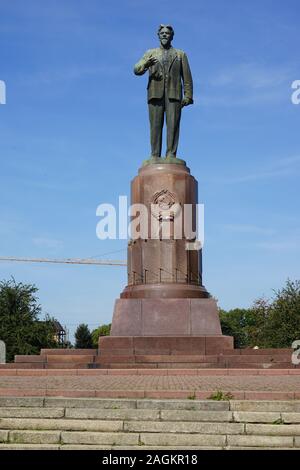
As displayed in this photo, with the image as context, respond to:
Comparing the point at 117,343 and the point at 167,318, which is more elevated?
the point at 167,318

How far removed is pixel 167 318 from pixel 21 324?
20.0 metres

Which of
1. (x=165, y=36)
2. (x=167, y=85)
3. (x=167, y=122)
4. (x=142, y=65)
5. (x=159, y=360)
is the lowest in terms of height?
(x=159, y=360)

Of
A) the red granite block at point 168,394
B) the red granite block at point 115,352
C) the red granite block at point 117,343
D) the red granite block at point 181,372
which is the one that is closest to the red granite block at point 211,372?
the red granite block at point 181,372

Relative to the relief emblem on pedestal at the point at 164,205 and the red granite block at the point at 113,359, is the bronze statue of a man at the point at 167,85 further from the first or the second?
the red granite block at the point at 113,359

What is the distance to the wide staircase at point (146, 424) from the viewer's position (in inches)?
270

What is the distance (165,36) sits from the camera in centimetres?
1875

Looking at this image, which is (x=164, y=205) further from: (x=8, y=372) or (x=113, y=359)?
(x=8, y=372)

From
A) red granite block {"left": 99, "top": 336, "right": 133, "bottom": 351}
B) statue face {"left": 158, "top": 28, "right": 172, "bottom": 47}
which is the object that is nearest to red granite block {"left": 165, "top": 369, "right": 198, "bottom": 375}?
red granite block {"left": 99, "top": 336, "right": 133, "bottom": 351}

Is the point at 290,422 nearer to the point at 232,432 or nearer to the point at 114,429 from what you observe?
the point at 232,432

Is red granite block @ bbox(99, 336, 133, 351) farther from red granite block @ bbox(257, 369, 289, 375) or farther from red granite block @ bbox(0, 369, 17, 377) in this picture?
red granite block @ bbox(257, 369, 289, 375)

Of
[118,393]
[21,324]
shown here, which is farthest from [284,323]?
[118,393]

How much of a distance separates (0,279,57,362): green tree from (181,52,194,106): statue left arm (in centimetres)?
1874

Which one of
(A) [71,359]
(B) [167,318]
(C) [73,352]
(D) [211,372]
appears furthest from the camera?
Result: (B) [167,318]

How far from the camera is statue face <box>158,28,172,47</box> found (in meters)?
18.8
